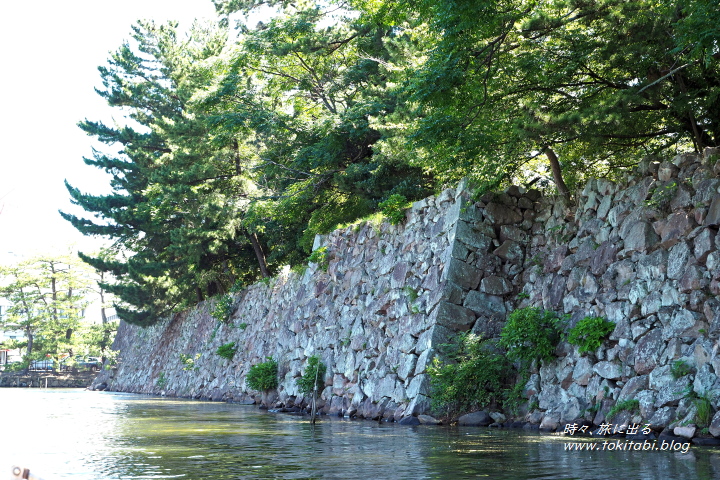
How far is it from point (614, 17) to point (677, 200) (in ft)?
9.55

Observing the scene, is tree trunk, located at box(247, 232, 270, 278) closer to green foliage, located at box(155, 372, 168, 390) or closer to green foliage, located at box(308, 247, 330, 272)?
green foliage, located at box(308, 247, 330, 272)

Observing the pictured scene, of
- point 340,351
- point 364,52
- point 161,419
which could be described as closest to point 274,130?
point 364,52

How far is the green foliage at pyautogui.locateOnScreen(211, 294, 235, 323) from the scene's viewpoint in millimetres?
28364

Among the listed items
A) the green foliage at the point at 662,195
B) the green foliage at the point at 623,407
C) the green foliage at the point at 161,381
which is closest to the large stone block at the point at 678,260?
the green foliage at the point at 662,195

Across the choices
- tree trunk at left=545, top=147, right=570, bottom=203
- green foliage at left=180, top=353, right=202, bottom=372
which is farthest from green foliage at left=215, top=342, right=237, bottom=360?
tree trunk at left=545, top=147, right=570, bottom=203

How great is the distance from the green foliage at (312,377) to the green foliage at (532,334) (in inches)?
247

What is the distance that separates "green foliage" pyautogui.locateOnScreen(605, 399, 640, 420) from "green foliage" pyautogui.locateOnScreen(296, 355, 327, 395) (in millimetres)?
8487

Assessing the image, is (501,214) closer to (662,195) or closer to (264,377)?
(662,195)

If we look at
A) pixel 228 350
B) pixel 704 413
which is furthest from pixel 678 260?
pixel 228 350

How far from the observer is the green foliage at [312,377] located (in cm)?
1806

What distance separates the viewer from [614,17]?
431 inches

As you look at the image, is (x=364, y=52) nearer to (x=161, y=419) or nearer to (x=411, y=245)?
(x=411, y=245)

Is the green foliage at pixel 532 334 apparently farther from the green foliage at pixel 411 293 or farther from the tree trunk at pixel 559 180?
the green foliage at pixel 411 293

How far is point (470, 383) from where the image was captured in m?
13.2
